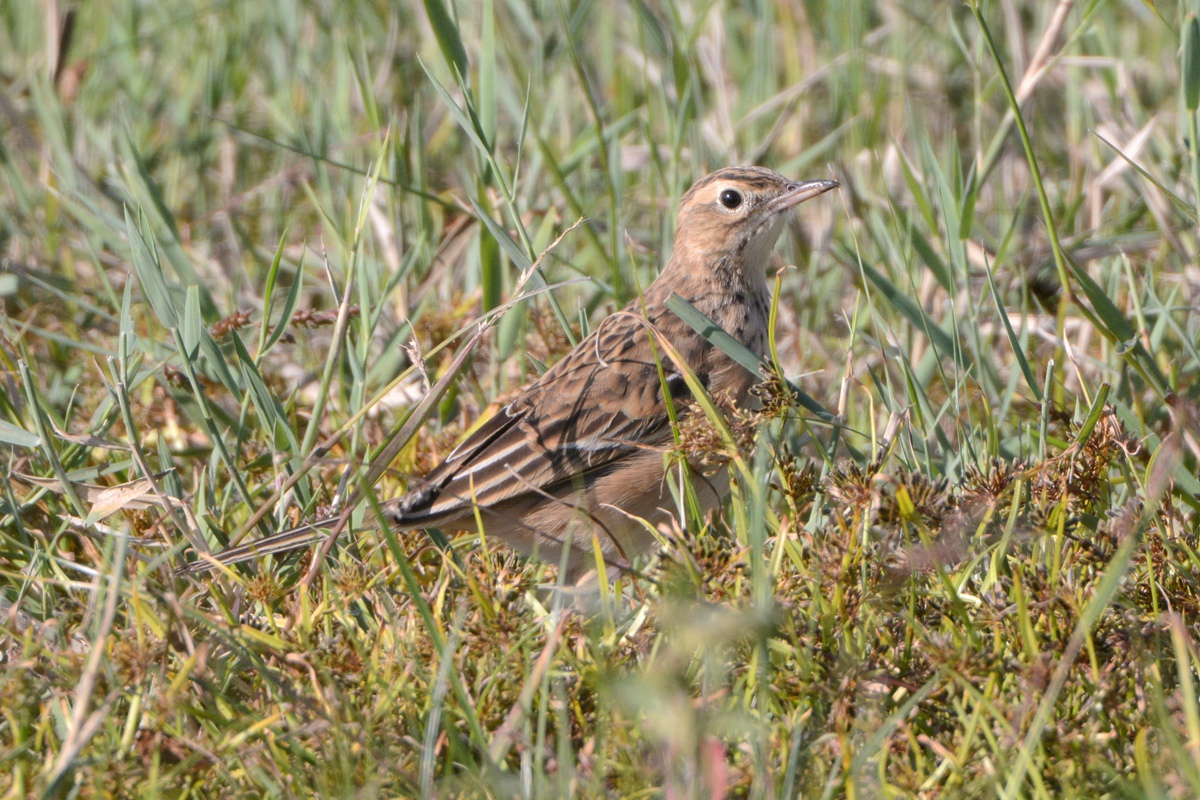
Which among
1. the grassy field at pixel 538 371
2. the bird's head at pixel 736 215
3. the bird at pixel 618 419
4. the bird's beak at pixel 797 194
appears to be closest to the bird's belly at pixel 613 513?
the bird at pixel 618 419

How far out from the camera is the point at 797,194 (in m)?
4.79

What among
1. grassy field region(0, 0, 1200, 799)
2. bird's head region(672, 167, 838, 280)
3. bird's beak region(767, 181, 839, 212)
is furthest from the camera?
bird's head region(672, 167, 838, 280)

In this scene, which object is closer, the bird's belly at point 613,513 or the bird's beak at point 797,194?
the bird's belly at point 613,513

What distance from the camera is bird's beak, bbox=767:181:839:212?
15.3 feet

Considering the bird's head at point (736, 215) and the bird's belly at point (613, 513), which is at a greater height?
the bird's head at point (736, 215)

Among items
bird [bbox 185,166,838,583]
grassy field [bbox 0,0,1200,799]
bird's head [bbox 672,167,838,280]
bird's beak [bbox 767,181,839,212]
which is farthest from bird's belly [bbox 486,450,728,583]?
bird's beak [bbox 767,181,839,212]

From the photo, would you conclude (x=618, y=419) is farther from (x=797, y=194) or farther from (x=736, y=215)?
(x=797, y=194)

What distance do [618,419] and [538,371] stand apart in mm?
349

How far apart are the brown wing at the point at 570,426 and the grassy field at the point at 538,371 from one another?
0.21 meters

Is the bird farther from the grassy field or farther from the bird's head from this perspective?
the grassy field

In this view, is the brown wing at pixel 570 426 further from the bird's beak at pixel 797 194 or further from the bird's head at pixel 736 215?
the bird's beak at pixel 797 194

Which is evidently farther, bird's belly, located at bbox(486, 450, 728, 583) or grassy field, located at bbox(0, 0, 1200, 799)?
bird's belly, located at bbox(486, 450, 728, 583)

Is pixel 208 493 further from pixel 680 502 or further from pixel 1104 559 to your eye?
pixel 1104 559

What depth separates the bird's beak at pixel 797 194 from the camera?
4662 mm
